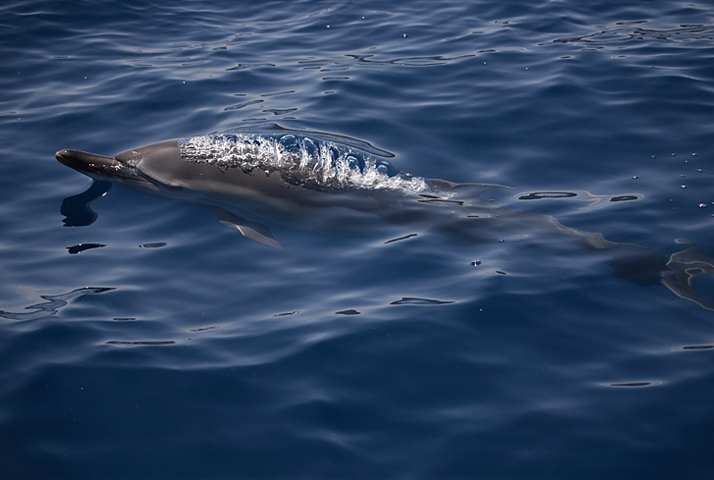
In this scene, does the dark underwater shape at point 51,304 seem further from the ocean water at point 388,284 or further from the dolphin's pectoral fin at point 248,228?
the dolphin's pectoral fin at point 248,228

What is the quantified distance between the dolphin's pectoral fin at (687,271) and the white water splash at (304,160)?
2693mm

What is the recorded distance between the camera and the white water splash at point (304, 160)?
6.58m

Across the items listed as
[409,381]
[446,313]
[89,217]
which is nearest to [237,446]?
[409,381]

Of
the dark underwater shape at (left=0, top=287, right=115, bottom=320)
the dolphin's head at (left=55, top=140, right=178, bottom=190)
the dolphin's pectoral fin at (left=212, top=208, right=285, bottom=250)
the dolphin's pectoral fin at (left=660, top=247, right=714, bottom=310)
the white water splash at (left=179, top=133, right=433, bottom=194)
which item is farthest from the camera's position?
the dolphin's head at (left=55, top=140, right=178, bottom=190)

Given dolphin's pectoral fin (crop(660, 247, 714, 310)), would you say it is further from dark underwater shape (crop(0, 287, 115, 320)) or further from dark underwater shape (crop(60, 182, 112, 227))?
dark underwater shape (crop(60, 182, 112, 227))

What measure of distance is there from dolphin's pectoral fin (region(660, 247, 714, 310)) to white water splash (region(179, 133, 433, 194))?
2.69 meters

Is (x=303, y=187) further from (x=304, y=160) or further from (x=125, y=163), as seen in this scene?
(x=125, y=163)

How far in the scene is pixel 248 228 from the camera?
249 inches

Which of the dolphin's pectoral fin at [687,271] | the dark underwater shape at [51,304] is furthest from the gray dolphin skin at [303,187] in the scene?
the dark underwater shape at [51,304]

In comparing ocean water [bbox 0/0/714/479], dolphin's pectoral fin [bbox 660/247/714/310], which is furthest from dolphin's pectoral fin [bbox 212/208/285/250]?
dolphin's pectoral fin [bbox 660/247/714/310]

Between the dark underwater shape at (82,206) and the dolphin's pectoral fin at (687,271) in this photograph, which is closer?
the dolphin's pectoral fin at (687,271)

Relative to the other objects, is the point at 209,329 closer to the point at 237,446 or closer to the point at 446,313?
the point at 237,446

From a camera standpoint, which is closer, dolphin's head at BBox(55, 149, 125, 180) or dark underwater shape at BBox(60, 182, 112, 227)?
dark underwater shape at BBox(60, 182, 112, 227)

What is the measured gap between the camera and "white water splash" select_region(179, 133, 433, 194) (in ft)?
21.6
